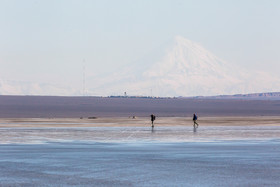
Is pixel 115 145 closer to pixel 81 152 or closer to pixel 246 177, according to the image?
pixel 81 152

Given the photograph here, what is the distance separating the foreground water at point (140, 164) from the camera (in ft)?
65.7

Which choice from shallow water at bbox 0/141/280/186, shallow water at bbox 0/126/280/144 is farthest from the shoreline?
shallow water at bbox 0/141/280/186

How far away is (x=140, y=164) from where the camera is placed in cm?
2475

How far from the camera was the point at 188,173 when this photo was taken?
22.0m

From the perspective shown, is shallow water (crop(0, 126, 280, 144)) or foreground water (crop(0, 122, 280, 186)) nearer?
foreground water (crop(0, 122, 280, 186))

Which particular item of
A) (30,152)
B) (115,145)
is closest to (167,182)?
(30,152)

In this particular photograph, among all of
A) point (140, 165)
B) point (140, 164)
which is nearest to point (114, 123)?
point (140, 164)

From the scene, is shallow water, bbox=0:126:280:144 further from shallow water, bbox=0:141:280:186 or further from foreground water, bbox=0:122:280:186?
shallow water, bbox=0:141:280:186

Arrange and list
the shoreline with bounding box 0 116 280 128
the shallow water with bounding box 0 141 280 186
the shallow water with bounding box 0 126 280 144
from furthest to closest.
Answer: the shoreline with bounding box 0 116 280 128
the shallow water with bounding box 0 126 280 144
the shallow water with bounding box 0 141 280 186

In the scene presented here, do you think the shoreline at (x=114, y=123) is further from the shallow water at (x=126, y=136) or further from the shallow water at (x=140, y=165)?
the shallow water at (x=140, y=165)

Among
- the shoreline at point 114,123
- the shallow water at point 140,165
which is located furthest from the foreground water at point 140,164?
the shoreline at point 114,123

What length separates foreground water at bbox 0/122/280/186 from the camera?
20031 millimetres

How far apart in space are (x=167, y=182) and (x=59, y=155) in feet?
32.5

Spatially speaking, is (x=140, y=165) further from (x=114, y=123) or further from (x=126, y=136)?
(x=114, y=123)
